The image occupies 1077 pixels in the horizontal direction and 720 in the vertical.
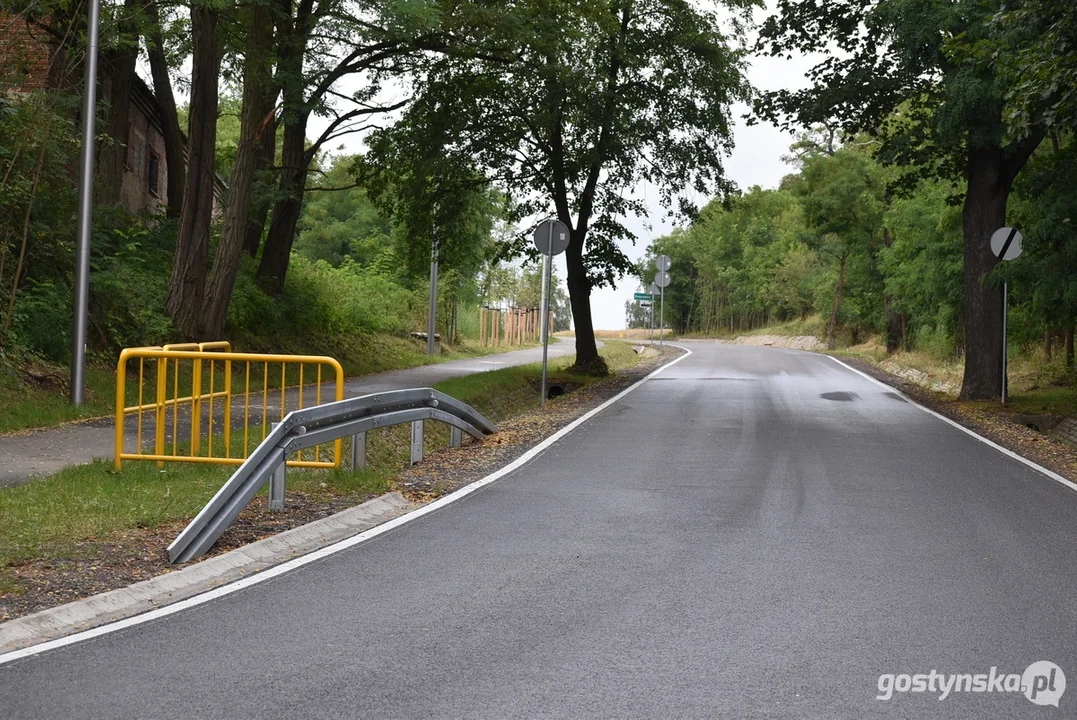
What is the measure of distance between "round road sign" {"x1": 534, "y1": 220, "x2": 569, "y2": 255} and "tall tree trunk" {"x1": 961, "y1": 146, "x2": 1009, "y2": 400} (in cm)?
838

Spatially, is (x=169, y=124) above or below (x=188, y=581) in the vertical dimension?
above

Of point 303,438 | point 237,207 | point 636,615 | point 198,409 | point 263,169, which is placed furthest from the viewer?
point 263,169

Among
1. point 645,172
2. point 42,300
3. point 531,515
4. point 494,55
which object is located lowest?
point 531,515

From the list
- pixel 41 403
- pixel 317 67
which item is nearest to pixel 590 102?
pixel 317 67

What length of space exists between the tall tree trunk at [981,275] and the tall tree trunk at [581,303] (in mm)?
9965

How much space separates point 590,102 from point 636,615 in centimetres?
1959

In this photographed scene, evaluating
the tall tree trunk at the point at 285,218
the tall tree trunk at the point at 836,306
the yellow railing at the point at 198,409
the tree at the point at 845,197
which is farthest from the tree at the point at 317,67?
the tall tree trunk at the point at 836,306

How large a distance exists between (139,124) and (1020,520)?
29620 mm

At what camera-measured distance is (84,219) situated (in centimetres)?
1520

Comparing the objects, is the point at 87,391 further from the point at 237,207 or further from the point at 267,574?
the point at 267,574

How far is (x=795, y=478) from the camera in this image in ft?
36.8

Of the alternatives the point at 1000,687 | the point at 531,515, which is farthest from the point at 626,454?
the point at 1000,687

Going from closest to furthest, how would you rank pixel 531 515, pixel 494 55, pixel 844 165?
pixel 531 515, pixel 494 55, pixel 844 165

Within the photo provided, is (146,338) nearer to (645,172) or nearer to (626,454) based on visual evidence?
(626,454)
